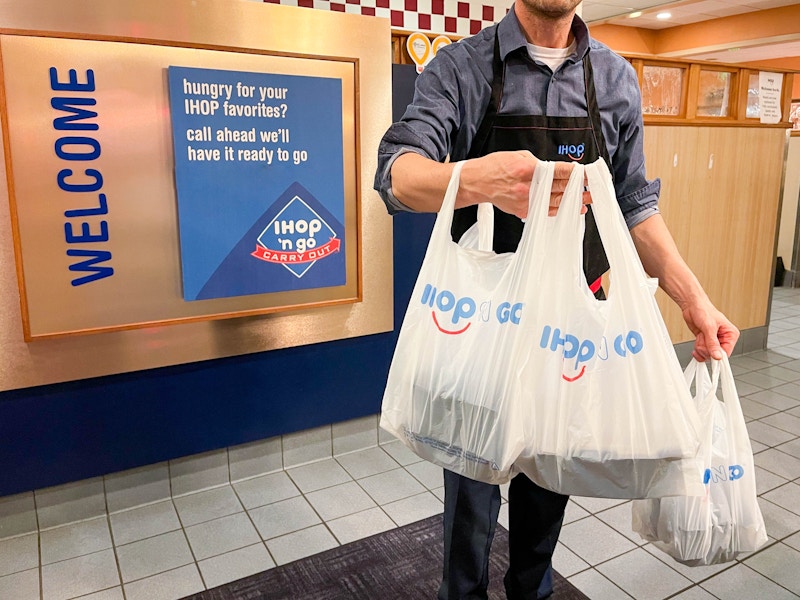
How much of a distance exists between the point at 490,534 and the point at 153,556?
128cm

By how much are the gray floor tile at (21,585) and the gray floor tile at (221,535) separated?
0.48m

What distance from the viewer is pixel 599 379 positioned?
102 centimetres

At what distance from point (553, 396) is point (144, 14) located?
1880 mm

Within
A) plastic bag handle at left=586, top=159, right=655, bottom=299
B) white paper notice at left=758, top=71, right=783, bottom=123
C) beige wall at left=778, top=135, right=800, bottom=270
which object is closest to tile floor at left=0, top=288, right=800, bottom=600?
plastic bag handle at left=586, top=159, right=655, bottom=299

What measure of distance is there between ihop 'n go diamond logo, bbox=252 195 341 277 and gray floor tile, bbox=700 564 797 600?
5.78 ft

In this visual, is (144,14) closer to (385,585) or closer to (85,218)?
(85,218)

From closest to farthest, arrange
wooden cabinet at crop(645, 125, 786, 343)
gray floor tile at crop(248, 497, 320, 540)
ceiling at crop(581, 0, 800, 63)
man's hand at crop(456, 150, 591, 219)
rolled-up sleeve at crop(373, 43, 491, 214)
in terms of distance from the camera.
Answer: man's hand at crop(456, 150, 591, 219)
rolled-up sleeve at crop(373, 43, 491, 214)
gray floor tile at crop(248, 497, 320, 540)
wooden cabinet at crop(645, 125, 786, 343)
ceiling at crop(581, 0, 800, 63)

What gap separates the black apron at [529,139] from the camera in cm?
131

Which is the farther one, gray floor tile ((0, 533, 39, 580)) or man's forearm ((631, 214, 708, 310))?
gray floor tile ((0, 533, 39, 580))

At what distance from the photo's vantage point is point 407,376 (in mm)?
1155

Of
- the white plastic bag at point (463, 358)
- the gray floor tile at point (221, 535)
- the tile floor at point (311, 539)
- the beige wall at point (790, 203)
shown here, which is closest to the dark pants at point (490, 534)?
the white plastic bag at point (463, 358)

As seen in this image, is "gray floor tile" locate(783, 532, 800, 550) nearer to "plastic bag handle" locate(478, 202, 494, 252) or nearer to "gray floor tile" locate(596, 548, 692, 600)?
"gray floor tile" locate(596, 548, 692, 600)

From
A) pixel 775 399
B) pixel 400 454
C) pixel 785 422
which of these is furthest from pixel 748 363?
pixel 400 454

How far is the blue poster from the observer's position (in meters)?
2.25
